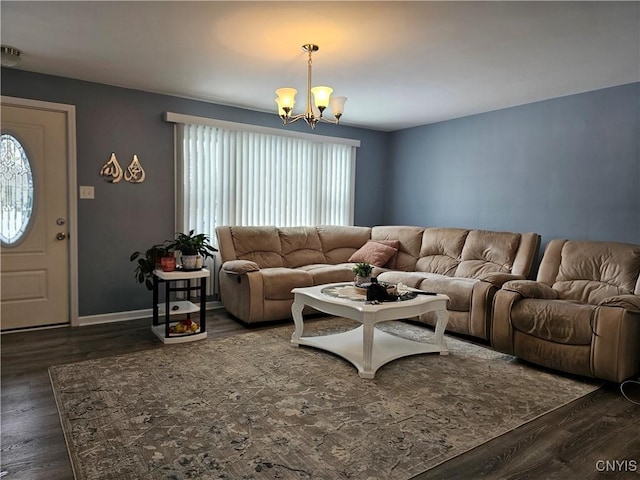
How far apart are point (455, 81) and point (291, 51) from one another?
1598mm

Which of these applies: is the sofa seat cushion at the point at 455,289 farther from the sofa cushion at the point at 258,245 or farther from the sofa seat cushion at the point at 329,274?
the sofa cushion at the point at 258,245

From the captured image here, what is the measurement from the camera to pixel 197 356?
3.33 meters

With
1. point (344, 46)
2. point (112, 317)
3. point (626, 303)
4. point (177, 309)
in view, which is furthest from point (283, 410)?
point (112, 317)

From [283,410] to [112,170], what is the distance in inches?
120

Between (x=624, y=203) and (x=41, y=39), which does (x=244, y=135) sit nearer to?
(x=41, y=39)

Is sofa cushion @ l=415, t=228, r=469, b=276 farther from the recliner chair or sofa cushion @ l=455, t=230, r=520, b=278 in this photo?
the recliner chair

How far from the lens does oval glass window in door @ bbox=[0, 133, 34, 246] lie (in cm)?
375

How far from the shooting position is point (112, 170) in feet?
13.8

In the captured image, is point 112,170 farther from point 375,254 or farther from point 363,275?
point 375,254

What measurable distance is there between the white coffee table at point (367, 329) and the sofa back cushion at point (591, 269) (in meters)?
1.20

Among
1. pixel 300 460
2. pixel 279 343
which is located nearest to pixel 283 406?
pixel 300 460

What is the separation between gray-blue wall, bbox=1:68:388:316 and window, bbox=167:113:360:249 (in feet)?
0.59

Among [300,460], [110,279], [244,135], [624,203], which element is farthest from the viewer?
[244,135]

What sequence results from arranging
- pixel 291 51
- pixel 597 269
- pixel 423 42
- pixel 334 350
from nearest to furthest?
1. pixel 423 42
2. pixel 291 51
3. pixel 334 350
4. pixel 597 269
